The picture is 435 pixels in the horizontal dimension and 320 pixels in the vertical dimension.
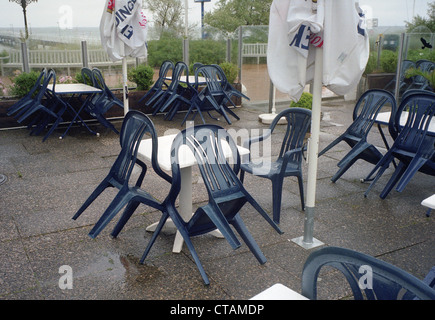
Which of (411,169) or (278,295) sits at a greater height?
(278,295)

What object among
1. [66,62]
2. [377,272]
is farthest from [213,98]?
[377,272]

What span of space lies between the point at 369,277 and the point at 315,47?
7.60 ft

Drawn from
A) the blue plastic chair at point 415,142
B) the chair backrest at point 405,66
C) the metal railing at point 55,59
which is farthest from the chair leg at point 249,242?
the chair backrest at point 405,66

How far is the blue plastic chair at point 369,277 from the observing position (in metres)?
1.55

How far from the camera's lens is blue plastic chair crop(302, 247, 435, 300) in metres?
1.55

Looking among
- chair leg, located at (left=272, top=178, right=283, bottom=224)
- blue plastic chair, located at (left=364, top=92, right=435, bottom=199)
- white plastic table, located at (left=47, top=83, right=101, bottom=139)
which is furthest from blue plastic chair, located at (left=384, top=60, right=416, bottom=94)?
chair leg, located at (left=272, top=178, right=283, bottom=224)

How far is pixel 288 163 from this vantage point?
479 centimetres

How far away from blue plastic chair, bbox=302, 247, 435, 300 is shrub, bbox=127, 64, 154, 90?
9271mm

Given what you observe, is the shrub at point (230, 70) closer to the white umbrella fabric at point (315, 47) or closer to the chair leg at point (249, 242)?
the white umbrella fabric at point (315, 47)

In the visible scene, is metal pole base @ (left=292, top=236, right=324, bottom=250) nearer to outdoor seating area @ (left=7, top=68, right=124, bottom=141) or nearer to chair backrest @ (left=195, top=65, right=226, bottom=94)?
outdoor seating area @ (left=7, top=68, right=124, bottom=141)

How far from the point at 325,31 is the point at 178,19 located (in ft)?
67.5

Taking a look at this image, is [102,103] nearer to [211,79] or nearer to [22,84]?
[22,84]

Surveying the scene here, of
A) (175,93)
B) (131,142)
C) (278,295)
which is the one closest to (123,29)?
(131,142)

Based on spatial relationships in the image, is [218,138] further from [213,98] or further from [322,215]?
[213,98]
